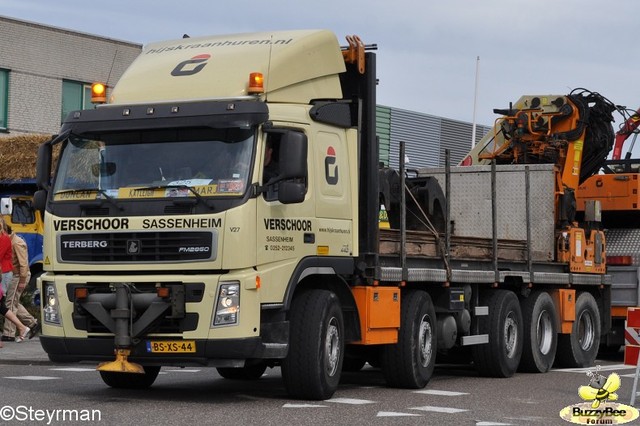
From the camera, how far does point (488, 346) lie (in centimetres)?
1730

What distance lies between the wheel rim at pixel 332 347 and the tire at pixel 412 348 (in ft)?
4.57

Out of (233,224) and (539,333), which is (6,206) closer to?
(539,333)

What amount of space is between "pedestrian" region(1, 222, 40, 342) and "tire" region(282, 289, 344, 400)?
8387 millimetres

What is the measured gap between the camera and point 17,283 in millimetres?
20828

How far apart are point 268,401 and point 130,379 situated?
1.96m

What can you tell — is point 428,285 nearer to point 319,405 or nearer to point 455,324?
point 455,324

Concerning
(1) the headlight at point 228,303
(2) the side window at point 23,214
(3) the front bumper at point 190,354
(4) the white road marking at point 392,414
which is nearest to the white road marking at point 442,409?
(4) the white road marking at point 392,414

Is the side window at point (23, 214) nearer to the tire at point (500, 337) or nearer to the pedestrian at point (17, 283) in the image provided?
the pedestrian at point (17, 283)

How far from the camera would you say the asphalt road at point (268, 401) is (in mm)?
11977

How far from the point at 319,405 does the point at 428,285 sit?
11.1 feet

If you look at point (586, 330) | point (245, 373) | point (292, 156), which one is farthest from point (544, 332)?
point (292, 156)

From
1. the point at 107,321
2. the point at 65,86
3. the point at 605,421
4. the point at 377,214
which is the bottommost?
the point at 605,421

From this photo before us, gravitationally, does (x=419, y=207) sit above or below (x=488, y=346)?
above

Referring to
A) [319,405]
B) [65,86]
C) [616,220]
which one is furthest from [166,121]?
[65,86]
